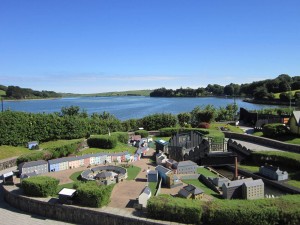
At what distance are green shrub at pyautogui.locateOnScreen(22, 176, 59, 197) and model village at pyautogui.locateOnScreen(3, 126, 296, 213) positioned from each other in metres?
1.45

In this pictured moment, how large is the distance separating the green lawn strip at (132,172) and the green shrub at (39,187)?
20.5 ft

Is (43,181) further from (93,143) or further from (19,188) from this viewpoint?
(93,143)

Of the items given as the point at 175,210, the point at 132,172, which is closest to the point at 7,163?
the point at 132,172

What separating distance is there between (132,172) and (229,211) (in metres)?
11.9

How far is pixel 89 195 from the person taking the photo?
15273 millimetres

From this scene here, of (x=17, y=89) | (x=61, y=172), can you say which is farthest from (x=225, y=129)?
(x=17, y=89)

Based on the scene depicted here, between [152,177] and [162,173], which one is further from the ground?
[162,173]

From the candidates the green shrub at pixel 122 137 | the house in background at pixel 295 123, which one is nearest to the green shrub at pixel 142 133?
the green shrub at pixel 122 137

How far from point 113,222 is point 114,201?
251 centimetres

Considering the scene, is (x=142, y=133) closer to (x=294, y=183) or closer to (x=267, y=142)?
(x=267, y=142)

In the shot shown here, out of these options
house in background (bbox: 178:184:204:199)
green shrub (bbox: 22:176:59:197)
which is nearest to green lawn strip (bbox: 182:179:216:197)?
house in background (bbox: 178:184:204:199)

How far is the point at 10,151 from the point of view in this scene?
99.6 ft

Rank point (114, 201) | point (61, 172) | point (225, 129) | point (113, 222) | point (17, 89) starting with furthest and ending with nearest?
point (17, 89)
point (225, 129)
point (61, 172)
point (114, 201)
point (113, 222)

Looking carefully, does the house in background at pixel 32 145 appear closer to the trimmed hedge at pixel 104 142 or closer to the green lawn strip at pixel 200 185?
the trimmed hedge at pixel 104 142
